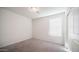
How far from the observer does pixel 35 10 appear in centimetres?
149

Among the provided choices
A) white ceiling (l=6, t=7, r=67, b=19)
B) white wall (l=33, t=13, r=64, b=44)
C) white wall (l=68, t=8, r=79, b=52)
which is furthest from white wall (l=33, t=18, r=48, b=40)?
white wall (l=68, t=8, r=79, b=52)

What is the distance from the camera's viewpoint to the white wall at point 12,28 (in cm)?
145

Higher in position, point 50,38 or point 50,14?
point 50,14

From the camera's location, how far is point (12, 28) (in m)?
1.48

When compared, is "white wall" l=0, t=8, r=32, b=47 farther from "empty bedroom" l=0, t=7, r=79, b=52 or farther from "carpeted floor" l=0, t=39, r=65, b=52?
"carpeted floor" l=0, t=39, r=65, b=52

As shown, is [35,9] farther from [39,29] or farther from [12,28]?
[12,28]

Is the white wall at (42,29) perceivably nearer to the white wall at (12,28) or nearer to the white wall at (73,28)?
the white wall at (12,28)

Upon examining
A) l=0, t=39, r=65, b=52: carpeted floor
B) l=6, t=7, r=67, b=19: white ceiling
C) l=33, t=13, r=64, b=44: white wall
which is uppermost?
l=6, t=7, r=67, b=19: white ceiling

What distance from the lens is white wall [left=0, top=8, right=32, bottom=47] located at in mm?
1451
